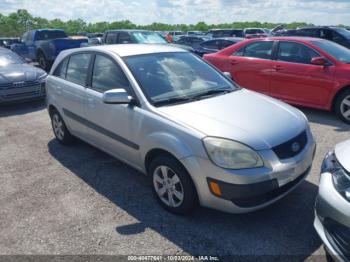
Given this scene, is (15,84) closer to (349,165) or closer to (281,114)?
(281,114)

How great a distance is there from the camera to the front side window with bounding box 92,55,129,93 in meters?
3.66

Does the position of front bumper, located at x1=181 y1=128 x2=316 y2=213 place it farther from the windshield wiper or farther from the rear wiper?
the windshield wiper

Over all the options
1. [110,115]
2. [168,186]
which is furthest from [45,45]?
[168,186]

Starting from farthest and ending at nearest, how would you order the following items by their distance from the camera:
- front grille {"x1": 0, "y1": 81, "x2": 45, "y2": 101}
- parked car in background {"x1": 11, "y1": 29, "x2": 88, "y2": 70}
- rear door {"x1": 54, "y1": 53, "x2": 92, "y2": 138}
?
parked car in background {"x1": 11, "y1": 29, "x2": 88, "y2": 70}
front grille {"x1": 0, "y1": 81, "x2": 45, "y2": 101}
rear door {"x1": 54, "y1": 53, "x2": 92, "y2": 138}

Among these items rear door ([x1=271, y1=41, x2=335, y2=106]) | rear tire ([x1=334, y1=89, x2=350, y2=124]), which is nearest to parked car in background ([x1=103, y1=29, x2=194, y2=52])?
rear door ([x1=271, y1=41, x2=335, y2=106])

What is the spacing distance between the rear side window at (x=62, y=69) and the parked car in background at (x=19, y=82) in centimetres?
308

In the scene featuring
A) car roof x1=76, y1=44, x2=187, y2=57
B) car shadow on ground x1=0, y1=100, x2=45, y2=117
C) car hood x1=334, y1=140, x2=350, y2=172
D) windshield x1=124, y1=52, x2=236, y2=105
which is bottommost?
car shadow on ground x1=0, y1=100, x2=45, y2=117

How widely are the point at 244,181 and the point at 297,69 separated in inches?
175

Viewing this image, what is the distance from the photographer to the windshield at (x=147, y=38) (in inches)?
456

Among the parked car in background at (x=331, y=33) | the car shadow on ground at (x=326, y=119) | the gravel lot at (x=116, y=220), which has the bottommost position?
the gravel lot at (x=116, y=220)

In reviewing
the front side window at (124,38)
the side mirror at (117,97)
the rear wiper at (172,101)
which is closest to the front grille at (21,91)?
the front side window at (124,38)

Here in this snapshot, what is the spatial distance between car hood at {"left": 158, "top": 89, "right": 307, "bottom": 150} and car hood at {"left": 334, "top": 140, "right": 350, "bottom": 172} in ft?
1.42

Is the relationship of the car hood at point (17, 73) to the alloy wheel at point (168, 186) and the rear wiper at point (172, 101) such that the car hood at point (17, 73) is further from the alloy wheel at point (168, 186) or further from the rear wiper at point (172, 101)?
the alloy wheel at point (168, 186)

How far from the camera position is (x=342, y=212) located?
2.15m
